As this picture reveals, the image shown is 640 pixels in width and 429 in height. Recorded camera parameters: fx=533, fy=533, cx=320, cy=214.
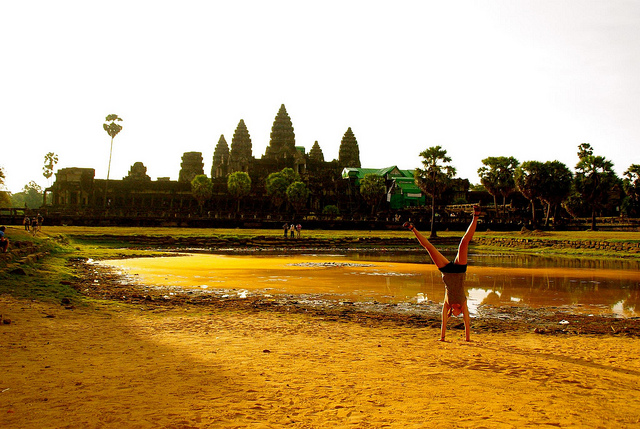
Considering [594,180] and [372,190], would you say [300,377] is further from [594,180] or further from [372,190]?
[372,190]

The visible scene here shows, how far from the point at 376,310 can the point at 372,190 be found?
3159 inches

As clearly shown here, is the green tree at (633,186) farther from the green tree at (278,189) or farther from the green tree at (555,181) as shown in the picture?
the green tree at (278,189)

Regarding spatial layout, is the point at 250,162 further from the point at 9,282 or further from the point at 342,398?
the point at 342,398

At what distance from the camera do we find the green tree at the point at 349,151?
382 ft

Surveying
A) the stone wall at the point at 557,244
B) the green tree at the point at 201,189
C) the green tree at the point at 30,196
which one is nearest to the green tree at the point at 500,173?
the stone wall at the point at 557,244

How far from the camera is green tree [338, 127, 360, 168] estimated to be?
116438 millimetres

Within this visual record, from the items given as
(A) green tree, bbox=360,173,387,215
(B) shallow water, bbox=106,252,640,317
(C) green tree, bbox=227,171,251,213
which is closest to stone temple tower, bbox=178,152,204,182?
(C) green tree, bbox=227,171,251,213

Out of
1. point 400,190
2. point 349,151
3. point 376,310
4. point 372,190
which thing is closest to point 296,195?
point 372,190

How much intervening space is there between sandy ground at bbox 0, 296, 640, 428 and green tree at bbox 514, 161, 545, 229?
5125cm

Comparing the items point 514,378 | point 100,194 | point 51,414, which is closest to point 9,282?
point 51,414

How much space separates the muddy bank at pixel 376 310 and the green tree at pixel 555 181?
1897 inches

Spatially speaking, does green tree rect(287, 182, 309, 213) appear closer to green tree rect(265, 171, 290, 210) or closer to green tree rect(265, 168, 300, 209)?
green tree rect(265, 168, 300, 209)

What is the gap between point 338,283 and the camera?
16.3 meters

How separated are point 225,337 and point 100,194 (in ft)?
258
